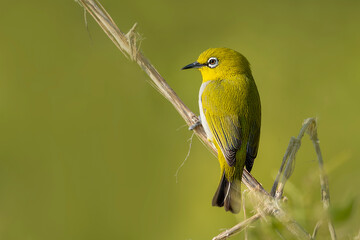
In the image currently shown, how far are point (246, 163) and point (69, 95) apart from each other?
6.90 ft

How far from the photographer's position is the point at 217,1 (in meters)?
4.30

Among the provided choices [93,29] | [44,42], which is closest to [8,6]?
[44,42]

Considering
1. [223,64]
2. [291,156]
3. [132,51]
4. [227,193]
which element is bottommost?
[227,193]

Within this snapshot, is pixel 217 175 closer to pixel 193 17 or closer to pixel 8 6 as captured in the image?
pixel 193 17

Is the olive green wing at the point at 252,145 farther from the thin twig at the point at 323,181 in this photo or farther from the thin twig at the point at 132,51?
the thin twig at the point at 323,181

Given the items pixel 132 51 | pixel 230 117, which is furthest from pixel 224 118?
pixel 132 51

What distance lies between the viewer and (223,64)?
2209 millimetres

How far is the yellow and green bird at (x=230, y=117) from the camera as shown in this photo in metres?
1.82

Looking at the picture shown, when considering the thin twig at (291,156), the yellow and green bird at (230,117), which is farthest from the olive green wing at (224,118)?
the thin twig at (291,156)

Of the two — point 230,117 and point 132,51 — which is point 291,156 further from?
point 230,117

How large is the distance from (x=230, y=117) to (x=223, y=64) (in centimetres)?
36

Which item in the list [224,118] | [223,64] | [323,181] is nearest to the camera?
[323,181]

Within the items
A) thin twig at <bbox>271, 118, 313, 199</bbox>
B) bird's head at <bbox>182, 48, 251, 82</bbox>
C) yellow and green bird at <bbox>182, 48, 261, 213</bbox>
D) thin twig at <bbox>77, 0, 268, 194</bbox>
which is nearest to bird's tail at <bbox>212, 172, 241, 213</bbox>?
yellow and green bird at <bbox>182, 48, 261, 213</bbox>

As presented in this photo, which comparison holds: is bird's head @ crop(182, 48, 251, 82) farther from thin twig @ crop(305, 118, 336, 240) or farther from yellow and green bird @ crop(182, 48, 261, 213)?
thin twig @ crop(305, 118, 336, 240)
